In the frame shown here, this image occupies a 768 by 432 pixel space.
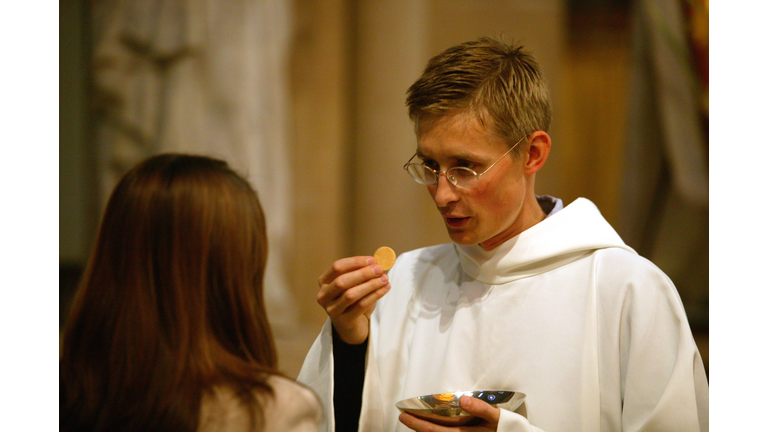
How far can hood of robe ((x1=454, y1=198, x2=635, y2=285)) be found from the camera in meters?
1.93

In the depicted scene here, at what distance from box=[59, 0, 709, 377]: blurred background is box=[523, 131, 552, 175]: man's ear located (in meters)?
1.28

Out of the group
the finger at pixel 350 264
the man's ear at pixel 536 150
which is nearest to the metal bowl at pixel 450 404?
the finger at pixel 350 264

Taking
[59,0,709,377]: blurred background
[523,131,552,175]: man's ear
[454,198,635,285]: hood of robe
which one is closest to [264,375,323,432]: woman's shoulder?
[454,198,635,285]: hood of robe

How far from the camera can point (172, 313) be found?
5.20ft

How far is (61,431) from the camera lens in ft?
5.31

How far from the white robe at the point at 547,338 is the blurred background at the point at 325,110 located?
2.71 ft

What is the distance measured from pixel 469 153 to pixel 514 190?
21 centimetres

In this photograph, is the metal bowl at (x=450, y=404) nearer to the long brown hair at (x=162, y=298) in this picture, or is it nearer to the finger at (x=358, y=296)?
the finger at (x=358, y=296)

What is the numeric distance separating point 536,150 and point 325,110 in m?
2.71

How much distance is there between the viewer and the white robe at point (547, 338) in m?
1.74

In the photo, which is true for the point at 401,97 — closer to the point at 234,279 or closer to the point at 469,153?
the point at 469,153

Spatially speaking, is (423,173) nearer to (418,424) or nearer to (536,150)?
(536,150)

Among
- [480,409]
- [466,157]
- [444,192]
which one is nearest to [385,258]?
[444,192]
